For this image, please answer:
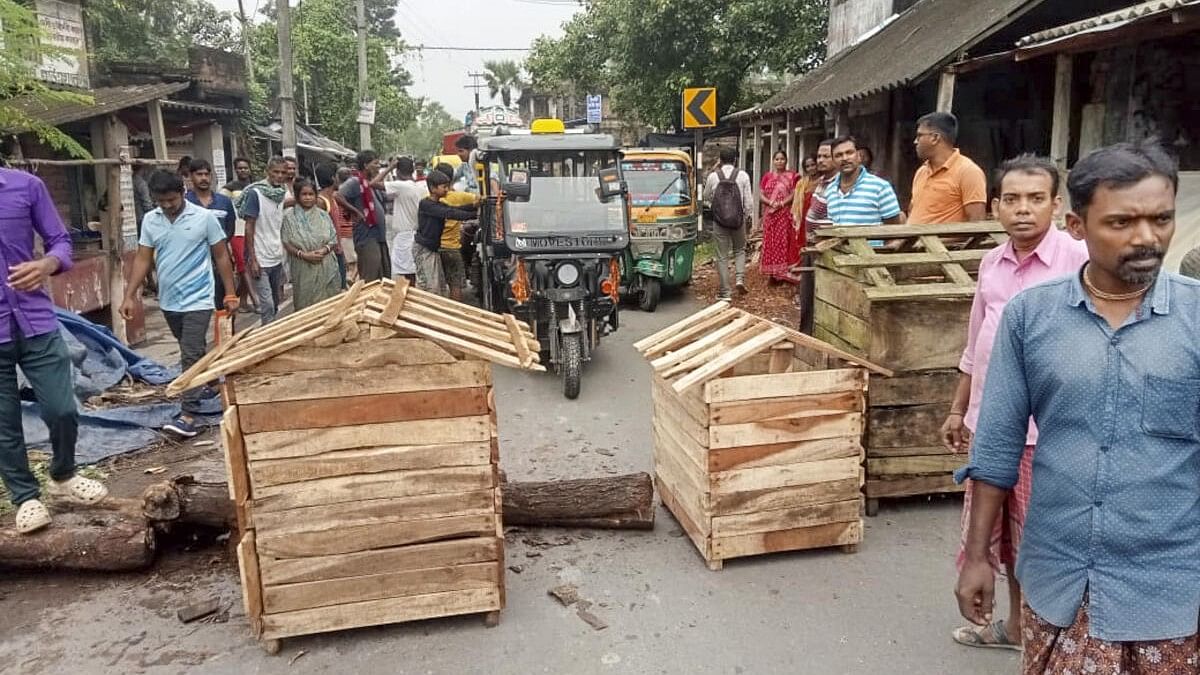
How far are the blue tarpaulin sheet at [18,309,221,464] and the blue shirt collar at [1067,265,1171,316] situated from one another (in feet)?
18.5

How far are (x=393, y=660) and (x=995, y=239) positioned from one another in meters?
3.83

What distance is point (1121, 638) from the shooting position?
1886mm

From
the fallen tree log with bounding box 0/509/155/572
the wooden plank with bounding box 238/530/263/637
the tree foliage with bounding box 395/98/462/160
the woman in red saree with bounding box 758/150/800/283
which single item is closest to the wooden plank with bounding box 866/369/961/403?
the wooden plank with bounding box 238/530/263/637

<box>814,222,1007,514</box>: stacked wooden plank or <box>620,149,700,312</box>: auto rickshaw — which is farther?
<box>620,149,700,312</box>: auto rickshaw

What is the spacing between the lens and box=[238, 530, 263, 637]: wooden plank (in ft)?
10.6

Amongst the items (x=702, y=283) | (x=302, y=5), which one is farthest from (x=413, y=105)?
(x=702, y=283)

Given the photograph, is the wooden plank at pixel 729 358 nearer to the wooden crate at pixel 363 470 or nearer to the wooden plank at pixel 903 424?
the wooden crate at pixel 363 470

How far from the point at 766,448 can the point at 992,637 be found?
1.16m

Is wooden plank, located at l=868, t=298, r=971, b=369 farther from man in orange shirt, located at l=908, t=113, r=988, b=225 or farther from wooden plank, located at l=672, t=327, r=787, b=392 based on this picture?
man in orange shirt, located at l=908, t=113, r=988, b=225

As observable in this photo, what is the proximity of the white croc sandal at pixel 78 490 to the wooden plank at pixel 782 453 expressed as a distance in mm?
3131

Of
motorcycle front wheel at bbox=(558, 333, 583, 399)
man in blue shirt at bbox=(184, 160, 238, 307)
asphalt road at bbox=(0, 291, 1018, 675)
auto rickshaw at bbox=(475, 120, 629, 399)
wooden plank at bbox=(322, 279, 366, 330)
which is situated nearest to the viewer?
wooden plank at bbox=(322, 279, 366, 330)

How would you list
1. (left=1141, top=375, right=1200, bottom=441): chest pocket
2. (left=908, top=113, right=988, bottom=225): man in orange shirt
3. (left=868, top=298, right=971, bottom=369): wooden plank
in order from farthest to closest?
(left=908, top=113, right=988, bottom=225): man in orange shirt → (left=868, top=298, right=971, bottom=369): wooden plank → (left=1141, top=375, right=1200, bottom=441): chest pocket

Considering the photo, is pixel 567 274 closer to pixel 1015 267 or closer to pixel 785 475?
pixel 785 475

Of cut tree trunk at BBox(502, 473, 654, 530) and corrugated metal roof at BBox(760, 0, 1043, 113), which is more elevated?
corrugated metal roof at BBox(760, 0, 1043, 113)
